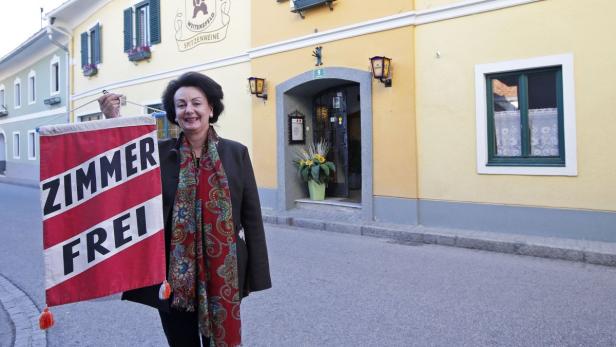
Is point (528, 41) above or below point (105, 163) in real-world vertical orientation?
above

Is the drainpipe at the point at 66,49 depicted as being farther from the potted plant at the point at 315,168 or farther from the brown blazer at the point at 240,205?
the brown blazer at the point at 240,205

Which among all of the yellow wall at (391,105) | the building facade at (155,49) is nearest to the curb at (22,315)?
the building facade at (155,49)

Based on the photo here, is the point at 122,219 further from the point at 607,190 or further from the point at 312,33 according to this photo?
the point at 312,33

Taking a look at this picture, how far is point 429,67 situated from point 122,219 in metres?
7.31

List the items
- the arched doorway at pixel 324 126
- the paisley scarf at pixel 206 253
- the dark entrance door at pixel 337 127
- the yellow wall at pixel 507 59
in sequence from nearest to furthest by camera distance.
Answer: the paisley scarf at pixel 206 253, the yellow wall at pixel 507 59, the arched doorway at pixel 324 126, the dark entrance door at pixel 337 127

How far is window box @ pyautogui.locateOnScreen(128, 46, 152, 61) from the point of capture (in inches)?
580

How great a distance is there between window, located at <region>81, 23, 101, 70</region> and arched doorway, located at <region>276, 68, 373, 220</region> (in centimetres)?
972

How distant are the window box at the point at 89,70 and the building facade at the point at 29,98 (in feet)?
6.80

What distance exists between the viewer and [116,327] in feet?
14.0

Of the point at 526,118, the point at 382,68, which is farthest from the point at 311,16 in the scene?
the point at 526,118

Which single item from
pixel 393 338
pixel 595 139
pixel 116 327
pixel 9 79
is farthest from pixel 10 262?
pixel 9 79

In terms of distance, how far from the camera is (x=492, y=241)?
7125 millimetres

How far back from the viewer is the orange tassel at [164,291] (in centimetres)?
209

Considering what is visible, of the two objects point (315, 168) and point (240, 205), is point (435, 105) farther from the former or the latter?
point (240, 205)
